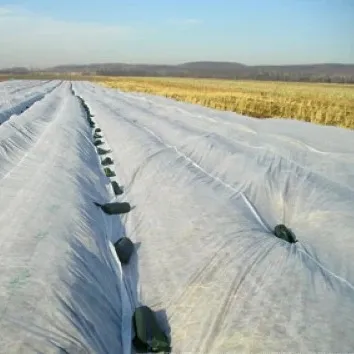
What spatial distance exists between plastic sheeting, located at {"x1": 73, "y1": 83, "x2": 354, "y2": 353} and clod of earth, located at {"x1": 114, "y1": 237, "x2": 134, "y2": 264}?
4.7 inches

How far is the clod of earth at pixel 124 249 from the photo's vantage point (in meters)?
4.71

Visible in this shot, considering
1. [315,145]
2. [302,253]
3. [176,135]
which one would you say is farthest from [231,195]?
[176,135]

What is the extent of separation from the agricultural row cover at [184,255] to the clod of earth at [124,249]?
0.10 meters

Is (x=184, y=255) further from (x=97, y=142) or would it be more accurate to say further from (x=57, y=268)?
(x=97, y=142)

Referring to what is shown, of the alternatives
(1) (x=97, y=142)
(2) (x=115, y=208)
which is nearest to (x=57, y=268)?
(2) (x=115, y=208)

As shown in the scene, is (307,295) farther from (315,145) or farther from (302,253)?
(315,145)

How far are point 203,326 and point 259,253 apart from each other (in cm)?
83

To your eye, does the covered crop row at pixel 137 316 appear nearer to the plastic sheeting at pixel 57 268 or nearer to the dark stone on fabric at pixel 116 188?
the dark stone on fabric at pixel 116 188

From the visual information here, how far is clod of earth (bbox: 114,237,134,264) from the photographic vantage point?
471 cm

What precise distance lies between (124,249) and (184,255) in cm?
87

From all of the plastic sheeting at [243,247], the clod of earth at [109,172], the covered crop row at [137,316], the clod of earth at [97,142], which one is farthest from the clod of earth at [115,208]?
the clod of earth at [97,142]

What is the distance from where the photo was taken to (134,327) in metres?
3.54

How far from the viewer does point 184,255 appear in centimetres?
421

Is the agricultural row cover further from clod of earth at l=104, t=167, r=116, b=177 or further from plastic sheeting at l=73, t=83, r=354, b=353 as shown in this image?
clod of earth at l=104, t=167, r=116, b=177
